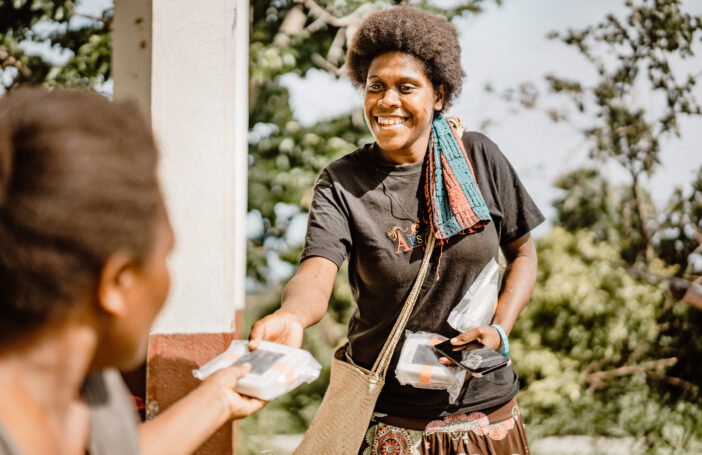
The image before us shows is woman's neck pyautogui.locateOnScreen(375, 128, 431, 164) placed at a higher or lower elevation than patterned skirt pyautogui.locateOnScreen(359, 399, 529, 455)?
higher

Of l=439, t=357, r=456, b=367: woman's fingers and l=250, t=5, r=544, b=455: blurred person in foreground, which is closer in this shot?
l=439, t=357, r=456, b=367: woman's fingers

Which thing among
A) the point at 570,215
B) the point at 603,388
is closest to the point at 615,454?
the point at 603,388

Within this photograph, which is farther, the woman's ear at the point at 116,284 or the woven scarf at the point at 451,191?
the woven scarf at the point at 451,191

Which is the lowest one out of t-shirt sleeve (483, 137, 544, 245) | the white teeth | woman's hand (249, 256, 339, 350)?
woman's hand (249, 256, 339, 350)

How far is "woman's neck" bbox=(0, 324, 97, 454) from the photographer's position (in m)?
1.09

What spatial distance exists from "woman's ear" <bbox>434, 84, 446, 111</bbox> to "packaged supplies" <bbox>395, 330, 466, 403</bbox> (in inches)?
35.5

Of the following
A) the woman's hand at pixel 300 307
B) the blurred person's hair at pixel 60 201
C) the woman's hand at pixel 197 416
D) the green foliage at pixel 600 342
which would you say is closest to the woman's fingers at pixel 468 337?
the woman's hand at pixel 300 307

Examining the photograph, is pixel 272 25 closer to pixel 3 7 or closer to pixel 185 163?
pixel 3 7

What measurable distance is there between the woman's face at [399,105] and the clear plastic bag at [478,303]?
482 mm

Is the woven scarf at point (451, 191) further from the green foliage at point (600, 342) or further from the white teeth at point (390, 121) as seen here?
the green foliage at point (600, 342)

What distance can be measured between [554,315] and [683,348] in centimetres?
113

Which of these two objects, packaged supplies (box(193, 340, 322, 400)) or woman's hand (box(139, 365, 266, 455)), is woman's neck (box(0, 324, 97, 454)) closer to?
woman's hand (box(139, 365, 266, 455))

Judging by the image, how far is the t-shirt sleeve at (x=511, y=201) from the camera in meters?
2.36

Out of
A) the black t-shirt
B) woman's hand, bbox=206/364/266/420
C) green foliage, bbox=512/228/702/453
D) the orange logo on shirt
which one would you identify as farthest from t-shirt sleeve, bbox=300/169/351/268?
green foliage, bbox=512/228/702/453
